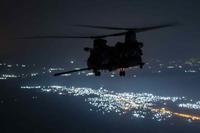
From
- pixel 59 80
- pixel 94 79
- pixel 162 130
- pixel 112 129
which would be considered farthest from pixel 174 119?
pixel 94 79

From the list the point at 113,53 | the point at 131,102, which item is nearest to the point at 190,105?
the point at 131,102

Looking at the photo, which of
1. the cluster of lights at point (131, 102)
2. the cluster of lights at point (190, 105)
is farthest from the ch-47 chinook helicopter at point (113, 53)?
the cluster of lights at point (190, 105)

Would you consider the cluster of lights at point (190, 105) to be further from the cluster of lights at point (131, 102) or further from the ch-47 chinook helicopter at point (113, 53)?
the ch-47 chinook helicopter at point (113, 53)

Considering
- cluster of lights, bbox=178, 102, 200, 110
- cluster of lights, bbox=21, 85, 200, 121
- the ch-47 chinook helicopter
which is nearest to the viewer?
the ch-47 chinook helicopter

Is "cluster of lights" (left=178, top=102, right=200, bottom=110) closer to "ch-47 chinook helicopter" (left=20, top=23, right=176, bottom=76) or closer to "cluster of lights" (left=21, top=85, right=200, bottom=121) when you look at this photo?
"cluster of lights" (left=21, top=85, right=200, bottom=121)

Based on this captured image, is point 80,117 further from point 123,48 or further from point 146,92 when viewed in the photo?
point 123,48

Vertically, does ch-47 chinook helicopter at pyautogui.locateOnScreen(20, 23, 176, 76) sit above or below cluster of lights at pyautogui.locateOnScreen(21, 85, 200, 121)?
above

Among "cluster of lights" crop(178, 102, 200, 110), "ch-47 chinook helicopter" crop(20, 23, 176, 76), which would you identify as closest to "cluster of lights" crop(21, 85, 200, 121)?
"cluster of lights" crop(178, 102, 200, 110)

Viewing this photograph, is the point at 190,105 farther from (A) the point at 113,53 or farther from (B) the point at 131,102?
(A) the point at 113,53
